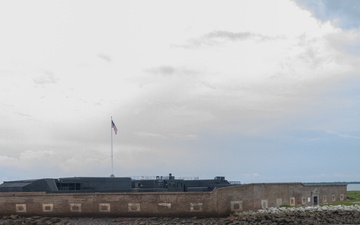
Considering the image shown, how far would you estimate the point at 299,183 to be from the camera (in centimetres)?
5625

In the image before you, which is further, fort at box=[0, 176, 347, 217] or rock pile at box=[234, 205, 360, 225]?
fort at box=[0, 176, 347, 217]

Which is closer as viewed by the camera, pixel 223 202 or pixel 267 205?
pixel 223 202

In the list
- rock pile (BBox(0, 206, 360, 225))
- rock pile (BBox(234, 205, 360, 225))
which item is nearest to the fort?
rock pile (BBox(0, 206, 360, 225))

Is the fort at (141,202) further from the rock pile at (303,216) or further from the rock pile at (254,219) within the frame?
the rock pile at (303,216)

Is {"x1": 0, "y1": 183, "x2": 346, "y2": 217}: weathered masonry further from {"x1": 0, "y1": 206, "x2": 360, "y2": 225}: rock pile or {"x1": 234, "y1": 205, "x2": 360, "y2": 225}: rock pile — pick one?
{"x1": 234, "y1": 205, "x2": 360, "y2": 225}: rock pile

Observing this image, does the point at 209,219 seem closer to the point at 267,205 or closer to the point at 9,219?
the point at 267,205

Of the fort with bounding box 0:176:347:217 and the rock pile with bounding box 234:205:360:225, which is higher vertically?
the fort with bounding box 0:176:347:217

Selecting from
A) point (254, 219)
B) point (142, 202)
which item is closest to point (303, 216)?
point (254, 219)

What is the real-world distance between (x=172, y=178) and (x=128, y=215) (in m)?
10.7

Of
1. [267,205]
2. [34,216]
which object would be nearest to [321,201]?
[267,205]

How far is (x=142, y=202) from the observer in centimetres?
4484

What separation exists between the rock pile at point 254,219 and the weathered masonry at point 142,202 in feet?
2.61

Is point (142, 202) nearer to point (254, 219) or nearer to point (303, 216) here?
point (254, 219)

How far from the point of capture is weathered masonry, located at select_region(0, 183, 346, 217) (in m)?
44.0
